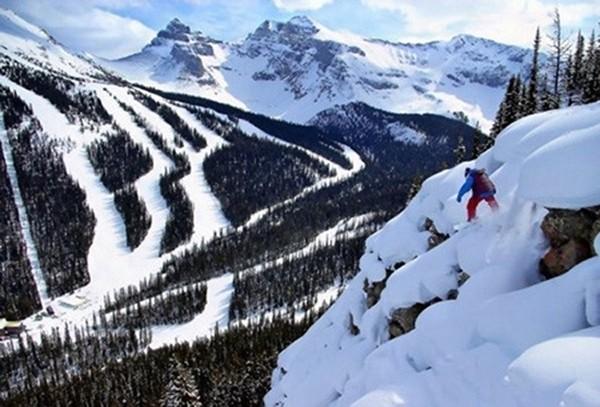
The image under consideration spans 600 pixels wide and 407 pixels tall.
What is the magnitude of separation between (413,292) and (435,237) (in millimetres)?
5464

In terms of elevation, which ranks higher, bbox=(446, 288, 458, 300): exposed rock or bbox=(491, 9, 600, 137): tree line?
bbox=(491, 9, 600, 137): tree line

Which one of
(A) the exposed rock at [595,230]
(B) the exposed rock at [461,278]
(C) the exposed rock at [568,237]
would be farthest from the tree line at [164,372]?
(A) the exposed rock at [595,230]

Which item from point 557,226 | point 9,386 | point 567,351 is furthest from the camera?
point 9,386

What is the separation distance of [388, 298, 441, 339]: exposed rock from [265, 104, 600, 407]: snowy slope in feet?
1.42

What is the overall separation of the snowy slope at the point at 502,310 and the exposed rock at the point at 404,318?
43cm

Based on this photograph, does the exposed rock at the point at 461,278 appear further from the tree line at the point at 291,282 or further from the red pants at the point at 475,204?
the tree line at the point at 291,282

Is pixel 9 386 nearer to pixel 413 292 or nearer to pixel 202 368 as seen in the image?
pixel 202 368

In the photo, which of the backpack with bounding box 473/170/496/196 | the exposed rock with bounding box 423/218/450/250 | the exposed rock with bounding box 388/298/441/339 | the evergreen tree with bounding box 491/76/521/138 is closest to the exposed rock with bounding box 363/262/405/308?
the exposed rock with bounding box 423/218/450/250

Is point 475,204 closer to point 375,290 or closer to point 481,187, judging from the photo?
point 481,187

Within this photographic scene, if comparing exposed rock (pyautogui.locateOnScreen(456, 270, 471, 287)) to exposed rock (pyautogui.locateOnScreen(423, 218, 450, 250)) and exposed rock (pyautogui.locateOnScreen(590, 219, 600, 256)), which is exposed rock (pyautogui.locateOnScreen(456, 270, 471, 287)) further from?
exposed rock (pyautogui.locateOnScreen(590, 219, 600, 256))

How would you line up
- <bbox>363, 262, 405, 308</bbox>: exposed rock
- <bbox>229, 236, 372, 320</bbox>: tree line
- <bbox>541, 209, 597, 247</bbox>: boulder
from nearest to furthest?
1. <bbox>541, 209, 597, 247</bbox>: boulder
2. <bbox>363, 262, 405, 308</bbox>: exposed rock
3. <bbox>229, 236, 372, 320</bbox>: tree line

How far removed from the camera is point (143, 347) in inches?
6196

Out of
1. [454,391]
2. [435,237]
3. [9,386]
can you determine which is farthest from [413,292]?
[9,386]

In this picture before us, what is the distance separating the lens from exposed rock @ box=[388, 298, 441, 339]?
22281 millimetres
